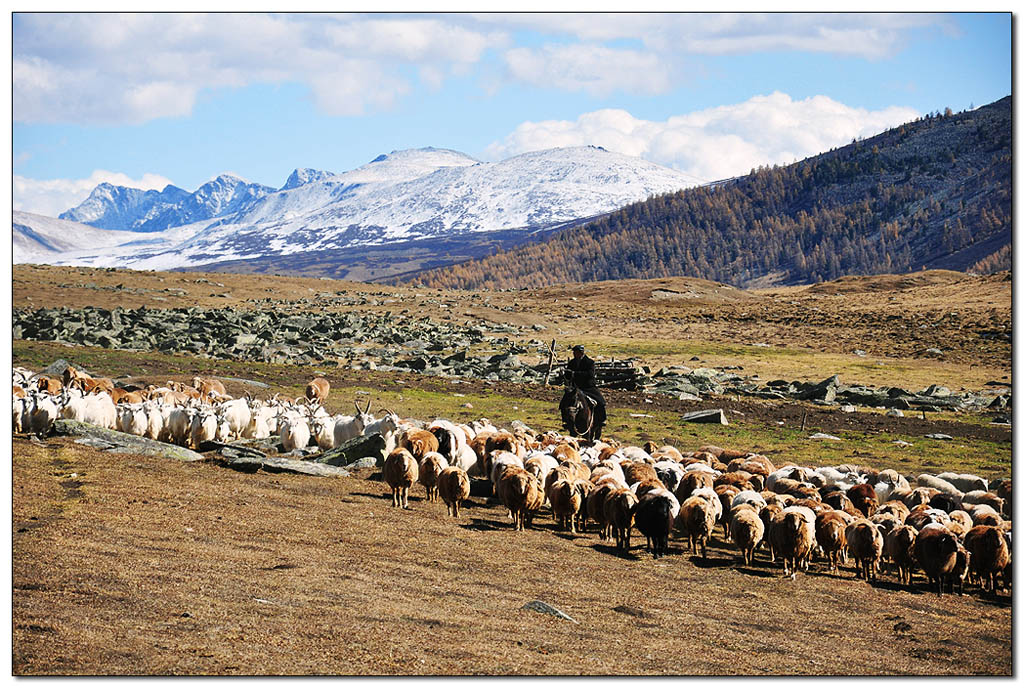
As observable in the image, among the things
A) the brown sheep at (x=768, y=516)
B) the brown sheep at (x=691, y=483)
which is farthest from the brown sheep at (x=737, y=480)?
the brown sheep at (x=768, y=516)

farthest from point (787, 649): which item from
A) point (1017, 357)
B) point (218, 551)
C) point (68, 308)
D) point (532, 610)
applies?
point (68, 308)

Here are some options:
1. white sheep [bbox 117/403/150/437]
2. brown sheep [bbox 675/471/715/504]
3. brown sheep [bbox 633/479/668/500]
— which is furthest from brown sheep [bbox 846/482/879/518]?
white sheep [bbox 117/403/150/437]

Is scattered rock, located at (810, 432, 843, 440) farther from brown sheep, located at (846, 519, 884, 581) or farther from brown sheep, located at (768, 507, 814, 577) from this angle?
brown sheep, located at (768, 507, 814, 577)

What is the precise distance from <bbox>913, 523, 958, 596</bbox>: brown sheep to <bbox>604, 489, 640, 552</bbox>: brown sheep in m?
4.50

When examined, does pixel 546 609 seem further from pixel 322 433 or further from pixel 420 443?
pixel 322 433

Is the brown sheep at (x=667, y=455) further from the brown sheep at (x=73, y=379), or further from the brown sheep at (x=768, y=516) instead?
the brown sheep at (x=73, y=379)

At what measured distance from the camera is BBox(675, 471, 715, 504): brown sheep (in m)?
18.6

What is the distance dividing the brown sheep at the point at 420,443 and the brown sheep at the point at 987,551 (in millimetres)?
9899

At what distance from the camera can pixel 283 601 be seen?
33.3ft

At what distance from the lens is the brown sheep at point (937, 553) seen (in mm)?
14625

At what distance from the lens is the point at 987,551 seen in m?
14.7

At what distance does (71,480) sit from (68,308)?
54.4 metres

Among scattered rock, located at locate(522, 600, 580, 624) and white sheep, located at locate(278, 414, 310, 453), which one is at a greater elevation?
white sheep, located at locate(278, 414, 310, 453)

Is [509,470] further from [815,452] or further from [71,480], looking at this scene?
[815,452]
